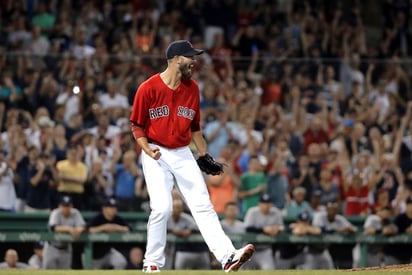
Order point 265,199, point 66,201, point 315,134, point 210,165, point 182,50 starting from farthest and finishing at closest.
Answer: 1. point 315,134
2. point 265,199
3. point 66,201
4. point 210,165
5. point 182,50

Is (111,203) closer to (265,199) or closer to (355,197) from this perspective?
(265,199)

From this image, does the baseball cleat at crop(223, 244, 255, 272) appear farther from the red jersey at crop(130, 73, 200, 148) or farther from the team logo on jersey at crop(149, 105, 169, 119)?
the team logo on jersey at crop(149, 105, 169, 119)

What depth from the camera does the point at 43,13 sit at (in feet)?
67.2

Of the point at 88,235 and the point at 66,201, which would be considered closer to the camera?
the point at 66,201

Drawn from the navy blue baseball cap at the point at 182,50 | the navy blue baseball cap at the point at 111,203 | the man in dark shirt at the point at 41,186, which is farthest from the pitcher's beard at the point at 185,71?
the man in dark shirt at the point at 41,186

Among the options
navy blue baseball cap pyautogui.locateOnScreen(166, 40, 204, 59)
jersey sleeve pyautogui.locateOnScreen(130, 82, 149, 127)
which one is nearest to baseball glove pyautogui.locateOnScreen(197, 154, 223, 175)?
jersey sleeve pyautogui.locateOnScreen(130, 82, 149, 127)

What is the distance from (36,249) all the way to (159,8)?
758 centimetres

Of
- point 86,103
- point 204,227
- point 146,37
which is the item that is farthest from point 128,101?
point 204,227

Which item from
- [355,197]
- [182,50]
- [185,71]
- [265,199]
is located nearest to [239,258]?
[185,71]

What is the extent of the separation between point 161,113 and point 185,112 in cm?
22

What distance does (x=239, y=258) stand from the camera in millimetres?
9984

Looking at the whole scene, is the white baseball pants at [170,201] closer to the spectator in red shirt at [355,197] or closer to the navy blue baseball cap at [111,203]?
the navy blue baseball cap at [111,203]

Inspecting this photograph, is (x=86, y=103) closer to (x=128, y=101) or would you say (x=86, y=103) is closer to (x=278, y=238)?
(x=128, y=101)

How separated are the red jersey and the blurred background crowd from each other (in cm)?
563
